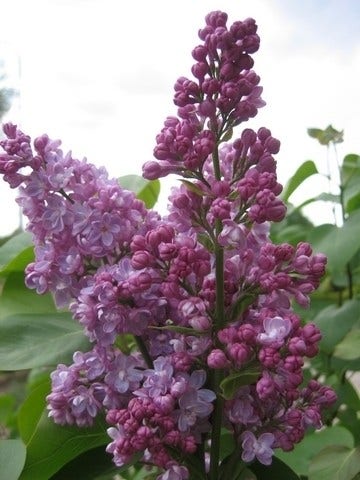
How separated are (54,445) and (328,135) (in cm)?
56

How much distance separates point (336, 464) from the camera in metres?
0.55

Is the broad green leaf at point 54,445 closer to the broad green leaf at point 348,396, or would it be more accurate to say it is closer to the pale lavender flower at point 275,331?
the pale lavender flower at point 275,331

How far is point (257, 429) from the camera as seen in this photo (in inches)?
16.6

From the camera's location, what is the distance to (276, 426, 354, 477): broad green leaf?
0.63 m

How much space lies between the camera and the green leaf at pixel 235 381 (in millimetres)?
392

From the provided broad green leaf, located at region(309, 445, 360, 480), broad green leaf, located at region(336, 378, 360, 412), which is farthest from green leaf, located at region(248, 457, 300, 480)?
broad green leaf, located at region(336, 378, 360, 412)

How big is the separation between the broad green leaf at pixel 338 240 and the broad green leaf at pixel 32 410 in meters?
0.34

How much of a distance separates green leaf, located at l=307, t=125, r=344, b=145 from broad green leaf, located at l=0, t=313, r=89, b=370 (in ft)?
1.57

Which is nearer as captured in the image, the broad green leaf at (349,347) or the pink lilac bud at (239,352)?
the pink lilac bud at (239,352)

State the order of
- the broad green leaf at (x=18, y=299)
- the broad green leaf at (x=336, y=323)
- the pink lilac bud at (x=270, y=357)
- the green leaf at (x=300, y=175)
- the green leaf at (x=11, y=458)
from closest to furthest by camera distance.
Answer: the pink lilac bud at (x=270, y=357) → the green leaf at (x=11, y=458) → the broad green leaf at (x=18, y=299) → the broad green leaf at (x=336, y=323) → the green leaf at (x=300, y=175)

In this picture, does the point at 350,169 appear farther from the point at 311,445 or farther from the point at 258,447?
the point at 258,447

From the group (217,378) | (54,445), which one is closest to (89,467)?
(54,445)

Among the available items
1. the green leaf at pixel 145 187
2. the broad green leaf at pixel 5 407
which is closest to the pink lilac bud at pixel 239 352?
the green leaf at pixel 145 187

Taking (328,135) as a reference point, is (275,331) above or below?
below
